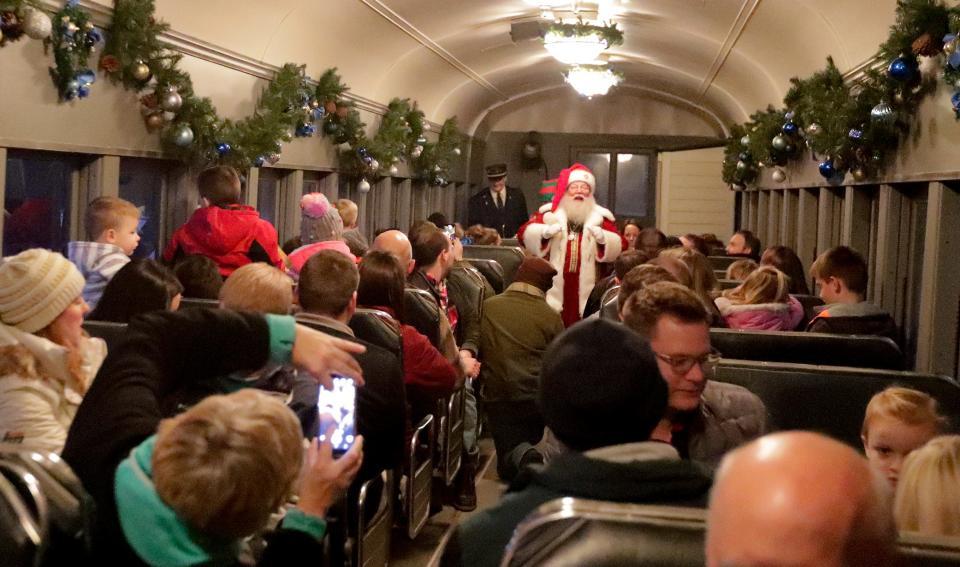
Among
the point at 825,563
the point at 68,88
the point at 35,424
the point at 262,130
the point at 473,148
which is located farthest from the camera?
the point at 473,148

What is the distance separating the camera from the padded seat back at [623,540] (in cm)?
Answer: 201

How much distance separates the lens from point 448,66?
55.6 ft

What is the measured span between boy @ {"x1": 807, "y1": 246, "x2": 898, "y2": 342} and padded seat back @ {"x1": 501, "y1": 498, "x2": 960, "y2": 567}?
431 cm

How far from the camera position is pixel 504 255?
11.3 metres

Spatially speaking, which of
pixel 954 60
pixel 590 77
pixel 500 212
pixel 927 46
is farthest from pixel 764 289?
pixel 500 212

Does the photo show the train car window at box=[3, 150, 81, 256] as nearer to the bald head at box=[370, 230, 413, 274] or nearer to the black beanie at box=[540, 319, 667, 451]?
the bald head at box=[370, 230, 413, 274]

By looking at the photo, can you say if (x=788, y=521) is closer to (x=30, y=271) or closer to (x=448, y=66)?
(x=30, y=271)

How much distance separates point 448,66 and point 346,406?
1420cm

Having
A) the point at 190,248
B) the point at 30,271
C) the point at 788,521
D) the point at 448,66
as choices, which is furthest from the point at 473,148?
the point at 788,521

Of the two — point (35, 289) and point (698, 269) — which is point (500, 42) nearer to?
point (698, 269)

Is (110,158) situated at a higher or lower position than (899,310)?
higher

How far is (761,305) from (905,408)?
292cm

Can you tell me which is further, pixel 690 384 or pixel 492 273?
pixel 492 273

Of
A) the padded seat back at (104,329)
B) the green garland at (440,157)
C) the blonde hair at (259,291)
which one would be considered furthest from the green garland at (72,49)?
the green garland at (440,157)
